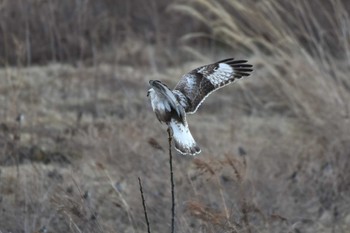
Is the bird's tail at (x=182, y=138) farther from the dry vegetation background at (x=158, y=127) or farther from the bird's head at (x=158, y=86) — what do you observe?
the dry vegetation background at (x=158, y=127)

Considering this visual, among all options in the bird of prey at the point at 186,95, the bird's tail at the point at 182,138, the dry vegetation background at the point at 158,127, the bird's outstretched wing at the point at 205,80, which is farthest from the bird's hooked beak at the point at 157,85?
the dry vegetation background at the point at 158,127

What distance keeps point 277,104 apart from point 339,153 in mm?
1686

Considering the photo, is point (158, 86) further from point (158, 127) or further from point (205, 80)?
point (158, 127)

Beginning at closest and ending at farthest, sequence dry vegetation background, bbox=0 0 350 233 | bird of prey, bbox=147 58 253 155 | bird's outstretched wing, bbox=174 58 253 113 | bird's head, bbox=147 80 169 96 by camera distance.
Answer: bird's head, bbox=147 80 169 96 → bird of prey, bbox=147 58 253 155 → bird's outstretched wing, bbox=174 58 253 113 → dry vegetation background, bbox=0 0 350 233

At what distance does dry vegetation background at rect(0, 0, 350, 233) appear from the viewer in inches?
218

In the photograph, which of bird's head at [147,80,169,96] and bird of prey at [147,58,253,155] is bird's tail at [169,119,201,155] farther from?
bird's head at [147,80,169,96]

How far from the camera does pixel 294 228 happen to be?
5.56m

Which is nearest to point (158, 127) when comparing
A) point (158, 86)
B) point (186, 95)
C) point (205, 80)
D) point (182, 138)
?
→ point (205, 80)

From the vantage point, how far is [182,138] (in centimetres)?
390

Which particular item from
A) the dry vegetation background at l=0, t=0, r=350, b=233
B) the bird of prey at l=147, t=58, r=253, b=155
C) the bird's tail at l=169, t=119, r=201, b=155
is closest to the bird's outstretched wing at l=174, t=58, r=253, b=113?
the bird of prey at l=147, t=58, r=253, b=155

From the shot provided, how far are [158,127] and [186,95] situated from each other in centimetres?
302

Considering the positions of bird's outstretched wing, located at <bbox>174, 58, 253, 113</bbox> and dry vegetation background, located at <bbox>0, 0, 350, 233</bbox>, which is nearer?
bird's outstretched wing, located at <bbox>174, 58, 253, 113</bbox>

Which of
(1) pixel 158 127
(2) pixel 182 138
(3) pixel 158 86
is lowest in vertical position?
(2) pixel 182 138

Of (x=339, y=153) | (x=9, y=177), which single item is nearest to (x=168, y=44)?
(x=339, y=153)
